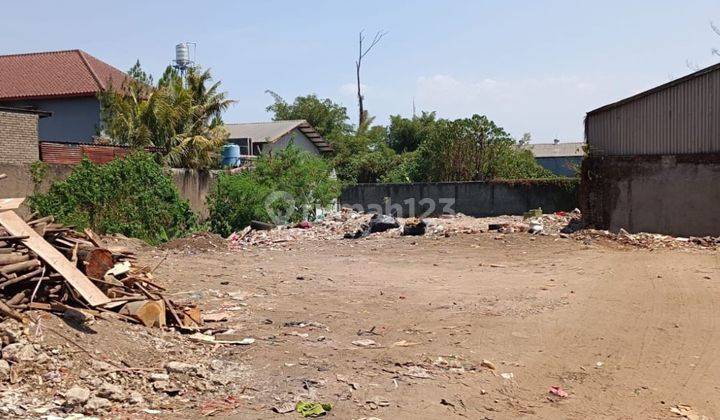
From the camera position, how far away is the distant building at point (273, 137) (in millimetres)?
34344

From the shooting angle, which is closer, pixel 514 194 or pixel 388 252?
pixel 388 252

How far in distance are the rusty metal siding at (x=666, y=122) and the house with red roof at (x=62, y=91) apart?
1886cm

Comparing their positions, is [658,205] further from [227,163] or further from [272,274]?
[227,163]

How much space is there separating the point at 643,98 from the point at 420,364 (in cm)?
1349

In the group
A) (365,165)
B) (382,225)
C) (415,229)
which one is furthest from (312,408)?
(365,165)

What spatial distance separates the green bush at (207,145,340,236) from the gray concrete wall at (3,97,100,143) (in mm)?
8442

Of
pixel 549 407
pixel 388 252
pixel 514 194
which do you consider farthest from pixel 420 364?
pixel 514 194

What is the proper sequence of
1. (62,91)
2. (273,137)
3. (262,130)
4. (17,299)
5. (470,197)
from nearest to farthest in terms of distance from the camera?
1. (17,299)
2. (470,197)
3. (62,91)
4. (273,137)
5. (262,130)

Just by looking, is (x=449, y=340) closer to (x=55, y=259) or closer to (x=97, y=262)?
(x=97, y=262)

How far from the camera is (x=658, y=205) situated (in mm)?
17688

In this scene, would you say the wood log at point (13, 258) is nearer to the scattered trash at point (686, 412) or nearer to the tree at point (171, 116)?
the scattered trash at point (686, 412)

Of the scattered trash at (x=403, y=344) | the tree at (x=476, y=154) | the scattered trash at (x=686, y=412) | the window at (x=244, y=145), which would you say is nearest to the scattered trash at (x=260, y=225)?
the tree at (x=476, y=154)

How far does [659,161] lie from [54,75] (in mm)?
24630

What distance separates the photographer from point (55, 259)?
23.6 feet
